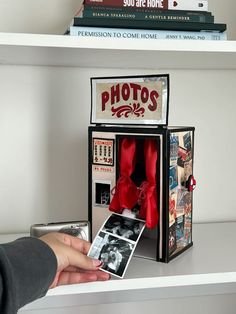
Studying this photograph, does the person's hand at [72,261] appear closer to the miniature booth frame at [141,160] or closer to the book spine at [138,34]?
the miniature booth frame at [141,160]

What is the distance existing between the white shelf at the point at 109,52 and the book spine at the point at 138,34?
0.03m

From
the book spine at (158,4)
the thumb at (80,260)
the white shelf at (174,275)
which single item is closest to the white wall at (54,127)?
the white shelf at (174,275)

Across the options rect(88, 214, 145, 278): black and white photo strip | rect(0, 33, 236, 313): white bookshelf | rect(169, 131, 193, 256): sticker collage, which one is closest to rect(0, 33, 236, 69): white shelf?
rect(0, 33, 236, 313): white bookshelf

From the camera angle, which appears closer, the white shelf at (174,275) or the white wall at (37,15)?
the white shelf at (174,275)

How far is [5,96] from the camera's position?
109cm

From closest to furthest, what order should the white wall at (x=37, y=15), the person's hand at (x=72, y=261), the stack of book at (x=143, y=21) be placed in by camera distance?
the person's hand at (x=72, y=261)
the stack of book at (x=143, y=21)
the white wall at (x=37, y=15)

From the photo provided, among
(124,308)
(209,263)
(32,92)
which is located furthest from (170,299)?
(32,92)

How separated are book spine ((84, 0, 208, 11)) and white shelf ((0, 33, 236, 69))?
9cm

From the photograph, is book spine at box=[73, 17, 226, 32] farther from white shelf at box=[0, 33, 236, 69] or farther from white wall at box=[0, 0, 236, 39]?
white wall at box=[0, 0, 236, 39]

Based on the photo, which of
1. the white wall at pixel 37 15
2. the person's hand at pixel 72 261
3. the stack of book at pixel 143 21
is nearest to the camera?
the person's hand at pixel 72 261

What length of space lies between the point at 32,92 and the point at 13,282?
0.56m

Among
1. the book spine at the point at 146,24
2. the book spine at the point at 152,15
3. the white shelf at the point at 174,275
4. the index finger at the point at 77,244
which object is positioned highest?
the book spine at the point at 152,15

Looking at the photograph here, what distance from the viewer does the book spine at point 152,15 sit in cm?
87

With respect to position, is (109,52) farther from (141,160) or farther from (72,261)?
(72,261)
